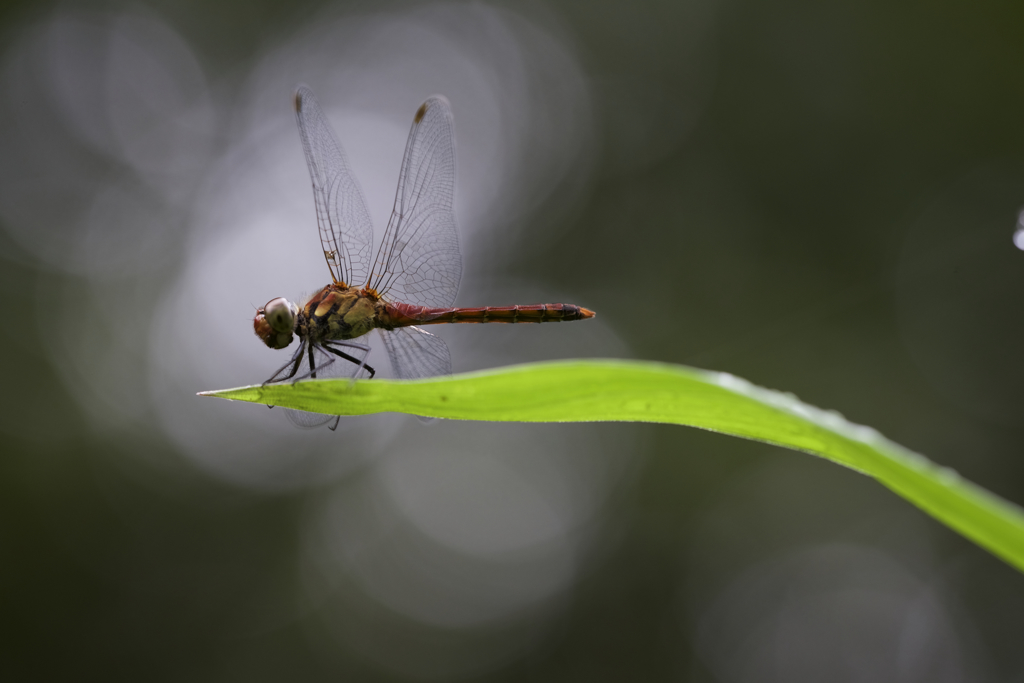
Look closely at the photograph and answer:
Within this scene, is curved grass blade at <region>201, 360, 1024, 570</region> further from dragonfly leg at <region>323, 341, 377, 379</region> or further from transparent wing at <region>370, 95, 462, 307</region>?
transparent wing at <region>370, 95, 462, 307</region>

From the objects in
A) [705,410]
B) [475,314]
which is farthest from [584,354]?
[705,410]

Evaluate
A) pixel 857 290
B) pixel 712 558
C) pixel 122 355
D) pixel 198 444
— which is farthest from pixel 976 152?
pixel 122 355

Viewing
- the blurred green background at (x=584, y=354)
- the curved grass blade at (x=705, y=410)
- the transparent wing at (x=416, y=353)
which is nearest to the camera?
the curved grass blade at (x=705, y=410)

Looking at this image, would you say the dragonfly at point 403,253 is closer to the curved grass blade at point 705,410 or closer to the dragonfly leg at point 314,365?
the dragonfly leg at point 314,365

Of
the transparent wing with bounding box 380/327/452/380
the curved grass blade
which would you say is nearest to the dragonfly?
the transparent wing with bounding box 380/327/452/380

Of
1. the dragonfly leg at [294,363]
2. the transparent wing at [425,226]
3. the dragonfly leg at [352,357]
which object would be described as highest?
the transparent wing at [425,226]

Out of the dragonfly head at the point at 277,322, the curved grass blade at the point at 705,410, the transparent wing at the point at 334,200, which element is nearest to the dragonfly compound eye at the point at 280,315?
the dragonfly head at the point at 277,322
